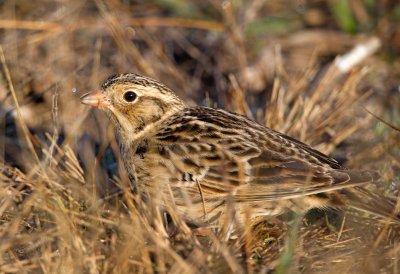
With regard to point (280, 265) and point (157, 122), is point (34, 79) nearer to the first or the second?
point (157, 122)

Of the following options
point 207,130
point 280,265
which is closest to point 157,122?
point 207,130

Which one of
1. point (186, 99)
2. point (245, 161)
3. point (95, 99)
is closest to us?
point (245, 161)

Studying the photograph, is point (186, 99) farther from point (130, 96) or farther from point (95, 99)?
point (95, 99)

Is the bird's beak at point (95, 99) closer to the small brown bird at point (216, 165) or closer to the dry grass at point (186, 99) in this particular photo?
the small brown bird at point (216, 165)

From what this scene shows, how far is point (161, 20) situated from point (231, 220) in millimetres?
4464

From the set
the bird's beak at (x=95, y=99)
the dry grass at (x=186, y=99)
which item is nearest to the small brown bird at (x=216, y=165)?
the bird's beak at (x=95, y=99)

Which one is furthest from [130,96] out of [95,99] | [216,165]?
[216,165]

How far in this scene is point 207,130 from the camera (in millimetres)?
5488

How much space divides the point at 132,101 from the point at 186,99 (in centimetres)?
205

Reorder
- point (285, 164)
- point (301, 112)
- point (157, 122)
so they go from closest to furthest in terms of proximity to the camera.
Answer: point (285, 164) < point (157, 122) < point (301, 112)

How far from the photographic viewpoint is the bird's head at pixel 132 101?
5789mm

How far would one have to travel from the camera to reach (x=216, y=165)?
5.24 meters

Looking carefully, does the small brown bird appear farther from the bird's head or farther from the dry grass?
the dry grass

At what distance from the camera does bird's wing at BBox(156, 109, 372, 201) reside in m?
4.93
